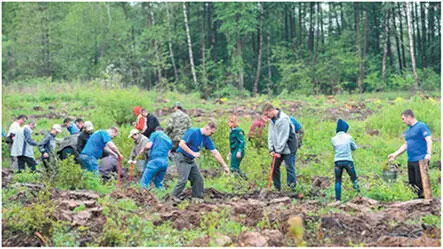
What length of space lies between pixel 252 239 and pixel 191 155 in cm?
365

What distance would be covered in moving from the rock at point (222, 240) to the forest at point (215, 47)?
98.9ft

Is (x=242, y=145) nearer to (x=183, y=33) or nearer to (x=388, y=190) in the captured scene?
(x=388, y=190)

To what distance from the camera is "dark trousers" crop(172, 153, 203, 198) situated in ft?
35.0

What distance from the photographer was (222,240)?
710 cm

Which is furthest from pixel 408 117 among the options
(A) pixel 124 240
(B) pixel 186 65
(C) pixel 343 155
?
(B) pixel 186 65

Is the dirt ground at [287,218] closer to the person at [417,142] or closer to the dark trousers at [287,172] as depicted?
the person at [417,142]

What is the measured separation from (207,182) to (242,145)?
43.2 inches

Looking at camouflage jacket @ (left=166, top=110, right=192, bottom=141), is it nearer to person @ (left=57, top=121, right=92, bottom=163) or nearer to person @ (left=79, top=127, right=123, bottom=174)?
person @ (left=57, top=121, right=92, bottom=163)

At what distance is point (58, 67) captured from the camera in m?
43.2

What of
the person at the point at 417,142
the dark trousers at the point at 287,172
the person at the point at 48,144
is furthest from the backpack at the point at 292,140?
the person at the point at 48,144

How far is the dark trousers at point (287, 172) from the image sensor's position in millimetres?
11367

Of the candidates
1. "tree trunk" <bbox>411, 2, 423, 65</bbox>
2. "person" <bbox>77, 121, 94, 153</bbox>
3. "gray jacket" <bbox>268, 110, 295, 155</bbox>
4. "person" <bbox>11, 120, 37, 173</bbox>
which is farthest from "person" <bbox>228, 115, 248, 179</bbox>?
"tree trunk" <bbox>411, 2, 423, 65</bbox>

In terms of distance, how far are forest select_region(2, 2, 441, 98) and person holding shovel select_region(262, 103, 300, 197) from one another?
2580cm

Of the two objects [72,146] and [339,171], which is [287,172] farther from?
[72,146]
